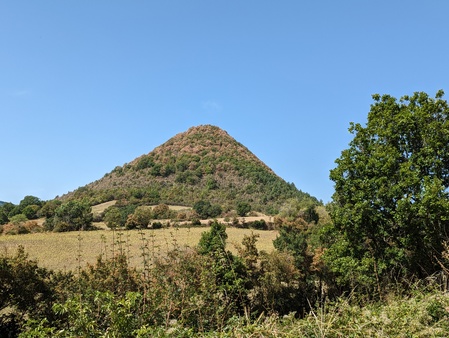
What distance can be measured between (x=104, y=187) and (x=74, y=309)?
112 m

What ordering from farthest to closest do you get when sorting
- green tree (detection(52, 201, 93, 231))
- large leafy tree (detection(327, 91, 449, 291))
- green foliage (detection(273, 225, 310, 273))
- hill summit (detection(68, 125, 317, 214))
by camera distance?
hill summit (detection(68, 125, 317, 214)), green tree (detection(52, 201, 93, 231)), green foliage (detection(273, 225, 310, 273)), large leafy tree (detection(327, 91, 449, 291))

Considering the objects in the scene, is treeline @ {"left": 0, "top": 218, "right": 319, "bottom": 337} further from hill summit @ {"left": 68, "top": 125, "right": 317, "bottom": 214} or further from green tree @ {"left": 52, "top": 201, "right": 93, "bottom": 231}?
hill summit @ {"left": 68, "top": 125, "right": 317, "bottom": 214}

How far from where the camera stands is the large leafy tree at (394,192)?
11.7 meters

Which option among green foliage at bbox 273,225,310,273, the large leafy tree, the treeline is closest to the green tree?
green foliage at bbox 273,225,310,273

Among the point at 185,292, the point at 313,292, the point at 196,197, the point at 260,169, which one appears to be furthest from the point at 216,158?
the point at 185,292

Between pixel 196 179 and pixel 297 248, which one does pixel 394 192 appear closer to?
pixel 297 248

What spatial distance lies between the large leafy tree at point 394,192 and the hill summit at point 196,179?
67.0 metres

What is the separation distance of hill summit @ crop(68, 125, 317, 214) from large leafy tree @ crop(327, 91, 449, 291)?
220ft

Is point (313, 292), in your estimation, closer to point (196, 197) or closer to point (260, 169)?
point (196, 197)

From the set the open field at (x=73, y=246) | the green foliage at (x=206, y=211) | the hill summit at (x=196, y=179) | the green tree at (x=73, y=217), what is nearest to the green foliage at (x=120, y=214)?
the open field at (x=73, y=246)

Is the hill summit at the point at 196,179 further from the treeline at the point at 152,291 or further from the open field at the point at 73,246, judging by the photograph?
the treeline at the point at 152,291

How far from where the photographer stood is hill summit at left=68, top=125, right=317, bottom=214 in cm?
9225

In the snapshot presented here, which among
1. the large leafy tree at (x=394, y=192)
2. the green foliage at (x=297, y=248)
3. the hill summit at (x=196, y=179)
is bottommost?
the green foliage at (x=297, y=248)

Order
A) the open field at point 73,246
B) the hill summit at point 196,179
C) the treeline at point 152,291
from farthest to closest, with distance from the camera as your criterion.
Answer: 1. the hill summit at point 196,179
2. the open field at point 73,246
3. the treeline at point 152,291
